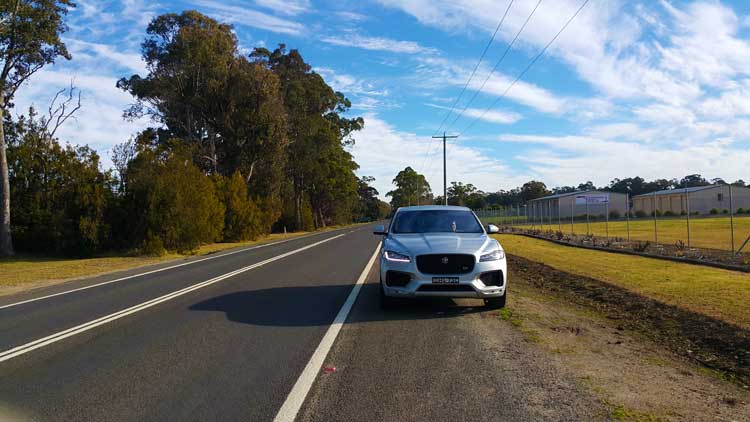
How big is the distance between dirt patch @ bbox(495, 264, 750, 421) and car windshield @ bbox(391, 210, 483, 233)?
1581mm

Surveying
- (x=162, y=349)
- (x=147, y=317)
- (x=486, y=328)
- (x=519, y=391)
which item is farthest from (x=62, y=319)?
(x=519, y=391)

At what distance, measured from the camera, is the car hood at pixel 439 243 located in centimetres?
866

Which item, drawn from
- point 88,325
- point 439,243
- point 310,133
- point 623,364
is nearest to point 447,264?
point 439,243

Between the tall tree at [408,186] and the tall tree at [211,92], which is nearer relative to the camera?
the tall tree at [211,92]

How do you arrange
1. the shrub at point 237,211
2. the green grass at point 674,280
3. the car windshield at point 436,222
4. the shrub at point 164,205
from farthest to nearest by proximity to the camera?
the shrub at point 237,211, the shrub at point 164,205, the car windshield at point 436,222, the green grass at point 674,280

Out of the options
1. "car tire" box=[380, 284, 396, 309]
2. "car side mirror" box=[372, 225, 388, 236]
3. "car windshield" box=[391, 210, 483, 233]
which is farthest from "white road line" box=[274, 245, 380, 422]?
"car windshield" box=[391, 210, 483, 233]

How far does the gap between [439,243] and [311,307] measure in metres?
2.44

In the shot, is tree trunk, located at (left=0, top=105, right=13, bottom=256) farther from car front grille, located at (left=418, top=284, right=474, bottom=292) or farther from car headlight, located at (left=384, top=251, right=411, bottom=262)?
car front grille, located at (left=418, top=284, right=474, bottom=292)

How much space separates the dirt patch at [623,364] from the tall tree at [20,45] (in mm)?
26008

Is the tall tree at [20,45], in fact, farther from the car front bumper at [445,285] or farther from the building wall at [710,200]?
the building wall at [710,200]

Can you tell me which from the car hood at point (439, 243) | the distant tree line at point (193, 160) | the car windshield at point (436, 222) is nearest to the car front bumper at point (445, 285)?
the car hood at point (439, 243)

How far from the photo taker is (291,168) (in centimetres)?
6122

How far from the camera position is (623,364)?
6.19 m

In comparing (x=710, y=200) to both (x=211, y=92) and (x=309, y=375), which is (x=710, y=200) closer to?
(x=211, y=92)
